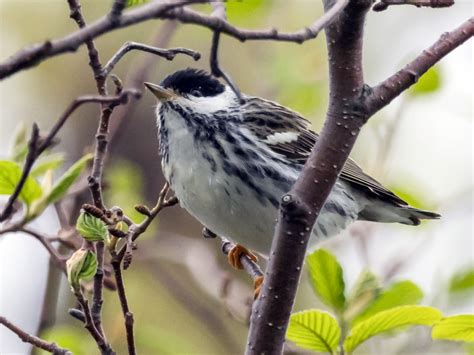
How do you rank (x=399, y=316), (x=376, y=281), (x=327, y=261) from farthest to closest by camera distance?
(x=376, y=281) < (x=327, y=261) < (x=399, y=316)

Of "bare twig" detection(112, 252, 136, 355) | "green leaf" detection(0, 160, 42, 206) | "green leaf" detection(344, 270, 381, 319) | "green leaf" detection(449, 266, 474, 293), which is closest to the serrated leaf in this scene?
"green leaf" detection(0, 160, 42, 206)

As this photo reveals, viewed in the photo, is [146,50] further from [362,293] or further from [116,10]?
[362,293]

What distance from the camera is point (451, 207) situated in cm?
375

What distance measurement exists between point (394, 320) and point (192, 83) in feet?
5.54

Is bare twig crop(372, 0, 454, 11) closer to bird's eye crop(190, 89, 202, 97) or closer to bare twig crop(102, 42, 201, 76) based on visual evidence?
bare twig crop(102, 42, 201, 76)

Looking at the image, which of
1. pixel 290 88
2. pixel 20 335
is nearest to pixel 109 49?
pixel 290 88

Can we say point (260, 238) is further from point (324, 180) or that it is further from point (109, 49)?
point (109, 49)

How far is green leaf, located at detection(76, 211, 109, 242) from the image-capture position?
173cm

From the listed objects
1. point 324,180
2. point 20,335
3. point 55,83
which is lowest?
point 20,335

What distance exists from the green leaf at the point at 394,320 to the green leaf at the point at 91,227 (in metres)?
0.68

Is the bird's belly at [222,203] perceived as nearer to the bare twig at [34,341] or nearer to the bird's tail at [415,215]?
the bird's tail at [415,215]

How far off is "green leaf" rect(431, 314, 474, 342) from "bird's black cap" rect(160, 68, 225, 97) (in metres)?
1.67

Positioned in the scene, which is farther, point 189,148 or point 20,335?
point 189,148

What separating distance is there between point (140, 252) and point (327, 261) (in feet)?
5.83
